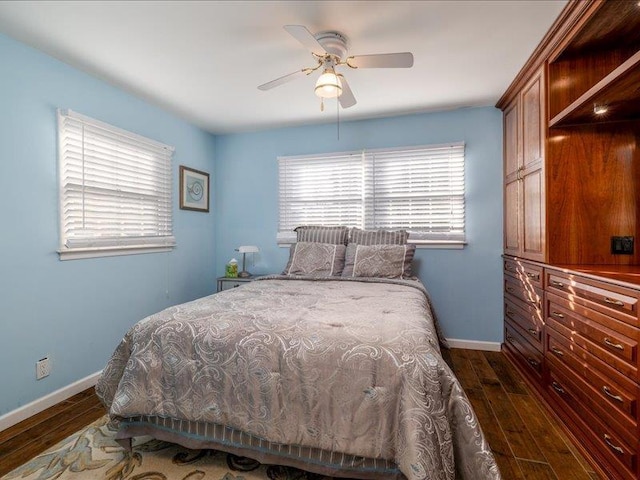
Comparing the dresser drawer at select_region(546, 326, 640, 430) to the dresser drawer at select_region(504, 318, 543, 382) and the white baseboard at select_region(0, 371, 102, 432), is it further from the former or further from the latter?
the white baseboard at select_region(0, 371, 102, 432)

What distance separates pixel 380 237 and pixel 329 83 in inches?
60.8

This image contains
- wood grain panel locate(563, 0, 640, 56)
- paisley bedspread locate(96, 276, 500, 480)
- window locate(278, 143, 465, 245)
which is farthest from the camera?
window locate(278, 143, 465, 245)

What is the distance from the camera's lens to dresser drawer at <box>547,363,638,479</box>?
141 centimetres

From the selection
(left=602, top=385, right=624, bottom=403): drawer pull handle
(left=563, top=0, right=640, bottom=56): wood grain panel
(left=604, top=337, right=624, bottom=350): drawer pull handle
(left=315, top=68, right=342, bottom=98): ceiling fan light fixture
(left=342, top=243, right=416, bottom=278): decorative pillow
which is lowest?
(left=602, top=385, right=624, bottom=403): drawer pull handle

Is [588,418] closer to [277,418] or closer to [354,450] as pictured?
[354,450]

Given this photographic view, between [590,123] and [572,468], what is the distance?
2.08 metres

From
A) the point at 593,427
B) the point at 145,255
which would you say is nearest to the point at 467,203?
the point at 593,427

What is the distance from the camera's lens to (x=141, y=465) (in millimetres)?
1636

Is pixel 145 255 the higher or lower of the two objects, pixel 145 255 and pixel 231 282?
the higher

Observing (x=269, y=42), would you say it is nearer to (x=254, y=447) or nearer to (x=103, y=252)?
(x=103, y=252)

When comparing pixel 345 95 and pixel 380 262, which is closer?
pixel 345 95

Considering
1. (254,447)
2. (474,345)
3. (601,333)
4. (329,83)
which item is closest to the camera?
(254,447)

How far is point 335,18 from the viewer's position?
1.89 metres

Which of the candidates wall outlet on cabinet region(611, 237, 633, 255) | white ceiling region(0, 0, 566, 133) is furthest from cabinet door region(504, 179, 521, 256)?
white ceiling region(0, 0, 566, 133)
